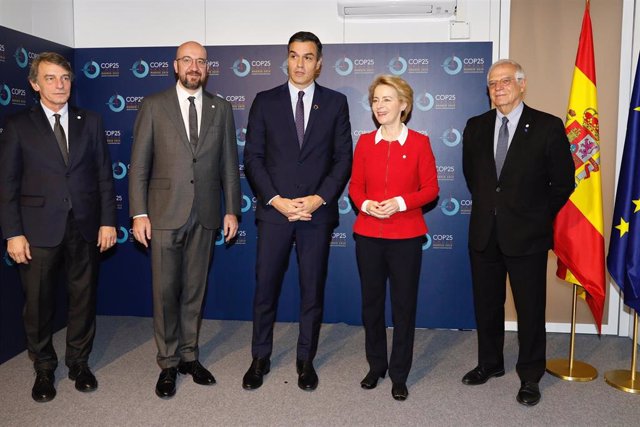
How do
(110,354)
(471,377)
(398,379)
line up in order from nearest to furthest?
1. (398,379)
2. (471,377)
3. (110,354)

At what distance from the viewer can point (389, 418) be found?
314cm

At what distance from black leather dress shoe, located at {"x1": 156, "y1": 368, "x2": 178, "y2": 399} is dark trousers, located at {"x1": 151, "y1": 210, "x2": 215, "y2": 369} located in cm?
4

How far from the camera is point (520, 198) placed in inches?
130

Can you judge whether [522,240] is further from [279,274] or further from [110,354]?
[110,354]

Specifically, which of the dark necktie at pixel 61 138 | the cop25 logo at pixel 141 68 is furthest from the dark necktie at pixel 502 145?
the cop25 logo at pixel 141 68

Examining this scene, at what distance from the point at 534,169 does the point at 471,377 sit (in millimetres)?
1344

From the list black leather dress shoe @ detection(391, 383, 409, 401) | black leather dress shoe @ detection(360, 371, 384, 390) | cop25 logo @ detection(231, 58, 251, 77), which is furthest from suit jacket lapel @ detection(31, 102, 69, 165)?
black leather dress shoe @ detection(391, 383, 409, 401)

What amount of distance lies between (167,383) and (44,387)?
27.9 inches

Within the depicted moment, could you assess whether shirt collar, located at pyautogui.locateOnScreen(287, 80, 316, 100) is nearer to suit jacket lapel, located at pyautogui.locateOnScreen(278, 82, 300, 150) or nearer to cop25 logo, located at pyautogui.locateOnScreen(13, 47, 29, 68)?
suit jacket lapel, located at pyautogui.locateOnScreen(278, 82, 300, 150)

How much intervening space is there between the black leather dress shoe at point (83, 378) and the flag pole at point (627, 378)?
3.19 m

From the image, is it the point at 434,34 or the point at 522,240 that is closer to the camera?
the point at 522,240

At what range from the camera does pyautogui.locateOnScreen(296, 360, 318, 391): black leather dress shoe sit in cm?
351

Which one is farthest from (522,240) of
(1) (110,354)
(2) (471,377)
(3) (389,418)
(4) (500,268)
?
(1) (110,354)

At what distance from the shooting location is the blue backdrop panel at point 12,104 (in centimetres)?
396
